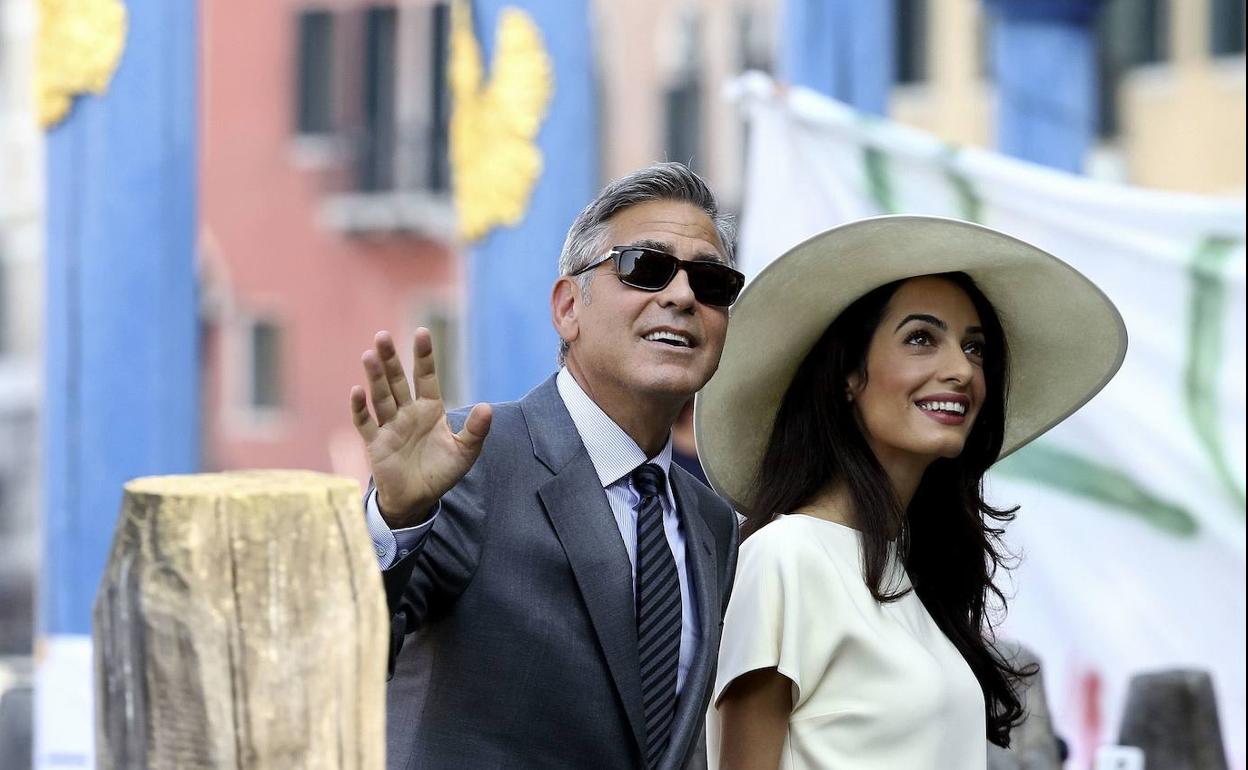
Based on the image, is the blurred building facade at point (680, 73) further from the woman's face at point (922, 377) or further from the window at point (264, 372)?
the woman's face at point (922, 377)

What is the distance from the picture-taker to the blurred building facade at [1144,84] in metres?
12.3

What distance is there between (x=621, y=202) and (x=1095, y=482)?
7.53 feet

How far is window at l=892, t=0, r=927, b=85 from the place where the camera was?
14.8 m

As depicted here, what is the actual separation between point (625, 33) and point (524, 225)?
1271 cm

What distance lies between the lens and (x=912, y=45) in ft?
49.0

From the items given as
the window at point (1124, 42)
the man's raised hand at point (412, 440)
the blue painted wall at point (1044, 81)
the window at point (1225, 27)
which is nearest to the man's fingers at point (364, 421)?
the man's raised hand at point (412, 440)

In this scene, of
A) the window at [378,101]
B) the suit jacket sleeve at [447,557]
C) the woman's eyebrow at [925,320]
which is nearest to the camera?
the suit jacket sleeve at [447,557]

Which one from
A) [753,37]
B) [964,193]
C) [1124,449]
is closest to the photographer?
[1124,449]

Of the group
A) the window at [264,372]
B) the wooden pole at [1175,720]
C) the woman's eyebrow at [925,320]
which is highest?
the woman's eyebrow at [925,320]

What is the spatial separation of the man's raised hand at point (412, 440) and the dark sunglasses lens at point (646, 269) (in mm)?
401

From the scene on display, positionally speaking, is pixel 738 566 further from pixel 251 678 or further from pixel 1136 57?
pixel 1136 57

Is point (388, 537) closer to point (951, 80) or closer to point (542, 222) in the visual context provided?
point (542, 222)

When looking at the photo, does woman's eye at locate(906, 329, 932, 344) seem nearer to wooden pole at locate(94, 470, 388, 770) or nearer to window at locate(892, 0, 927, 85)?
wooden pole at locate(94, 470, 388, 770)

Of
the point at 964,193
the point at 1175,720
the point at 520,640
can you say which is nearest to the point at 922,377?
the point at 520,640
